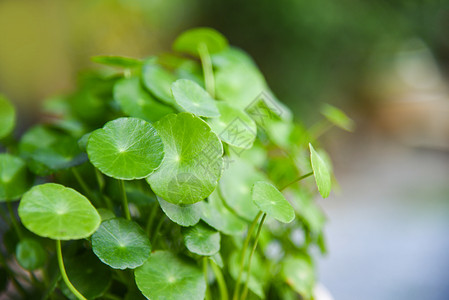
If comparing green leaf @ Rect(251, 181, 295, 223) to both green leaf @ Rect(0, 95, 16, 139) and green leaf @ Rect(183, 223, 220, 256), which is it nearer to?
green leaf @ Rect(183, 223, 220, 256)

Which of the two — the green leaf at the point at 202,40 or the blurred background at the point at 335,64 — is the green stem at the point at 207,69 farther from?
the blurred background at the point at 335,64

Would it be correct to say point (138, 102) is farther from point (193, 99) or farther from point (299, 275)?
point (299, 275)

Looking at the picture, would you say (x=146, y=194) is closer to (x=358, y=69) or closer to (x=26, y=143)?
(x=26, y=143)

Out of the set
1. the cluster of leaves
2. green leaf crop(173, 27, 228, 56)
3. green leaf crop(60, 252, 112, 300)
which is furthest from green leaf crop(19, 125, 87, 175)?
green leaf crop(173, 27, 228, 56)

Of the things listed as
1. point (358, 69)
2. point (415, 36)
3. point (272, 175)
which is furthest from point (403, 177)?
point (272, 175)

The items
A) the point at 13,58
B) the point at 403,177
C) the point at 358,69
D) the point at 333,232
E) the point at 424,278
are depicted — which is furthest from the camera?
the point at 358,69

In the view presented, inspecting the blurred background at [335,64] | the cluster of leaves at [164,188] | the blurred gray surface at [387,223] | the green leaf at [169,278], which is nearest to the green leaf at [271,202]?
the cluster of leaves at [164,188]

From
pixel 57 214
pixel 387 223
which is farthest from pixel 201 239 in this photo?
pixel 387 223
